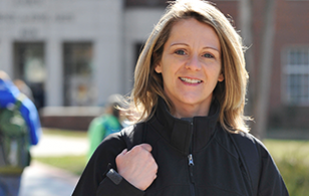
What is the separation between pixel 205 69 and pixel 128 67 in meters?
21.8

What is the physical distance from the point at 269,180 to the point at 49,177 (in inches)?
286

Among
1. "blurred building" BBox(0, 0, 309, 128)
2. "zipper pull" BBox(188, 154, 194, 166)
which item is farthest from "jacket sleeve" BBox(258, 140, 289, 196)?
"blurred building" BBox(0, 0, 309, 128)

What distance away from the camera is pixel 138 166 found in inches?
69.9

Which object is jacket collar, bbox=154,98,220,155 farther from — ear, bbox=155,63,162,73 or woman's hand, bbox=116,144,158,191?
ear, bbox=155,63,162,73

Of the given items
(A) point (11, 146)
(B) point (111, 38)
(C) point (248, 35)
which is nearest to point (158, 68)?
(A) point (11, 146)

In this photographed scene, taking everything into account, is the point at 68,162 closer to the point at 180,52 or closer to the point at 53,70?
the point at 180,52

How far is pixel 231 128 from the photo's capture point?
6.81 feet

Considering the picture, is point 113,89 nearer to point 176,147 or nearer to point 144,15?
point 144,15

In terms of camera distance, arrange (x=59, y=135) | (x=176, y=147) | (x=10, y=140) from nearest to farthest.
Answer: (x=176, y=147) → (x=10, y=140) → (x=59, y=135)

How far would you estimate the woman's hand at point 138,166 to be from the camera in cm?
175

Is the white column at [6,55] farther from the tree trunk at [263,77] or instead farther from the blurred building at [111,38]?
the tree trunk at [263,77]

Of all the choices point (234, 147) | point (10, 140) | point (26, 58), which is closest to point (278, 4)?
point (26, 58)

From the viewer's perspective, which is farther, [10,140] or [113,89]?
[113,89]

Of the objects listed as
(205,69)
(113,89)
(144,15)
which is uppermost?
(144,15)
